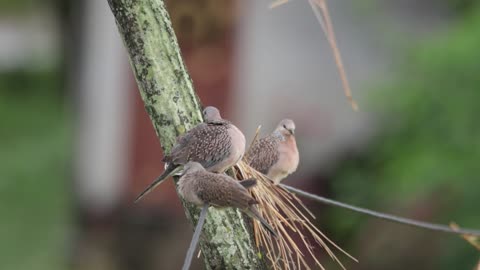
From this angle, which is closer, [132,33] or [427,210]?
[132,33]

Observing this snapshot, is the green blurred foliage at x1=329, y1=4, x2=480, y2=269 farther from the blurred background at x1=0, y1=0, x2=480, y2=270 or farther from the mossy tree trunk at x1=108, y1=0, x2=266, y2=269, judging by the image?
the mossy tree trunk at x1=108, y1=0, x2=266, y2=269

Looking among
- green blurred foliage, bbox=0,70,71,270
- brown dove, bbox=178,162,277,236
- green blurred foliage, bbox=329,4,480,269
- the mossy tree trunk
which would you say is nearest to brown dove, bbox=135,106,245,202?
brown dove, bbox=178,162,277,236

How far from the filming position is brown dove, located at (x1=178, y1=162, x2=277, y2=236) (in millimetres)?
3418

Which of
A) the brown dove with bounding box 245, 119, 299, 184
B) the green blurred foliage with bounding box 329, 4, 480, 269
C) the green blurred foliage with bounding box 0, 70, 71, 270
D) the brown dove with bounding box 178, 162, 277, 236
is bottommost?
the green blurred foliage with bounding box 0, 70, 71, 270

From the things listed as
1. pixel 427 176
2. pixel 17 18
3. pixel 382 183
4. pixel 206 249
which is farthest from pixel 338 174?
pixel 17 18

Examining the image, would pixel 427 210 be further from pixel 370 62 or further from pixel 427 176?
pixel 370 62

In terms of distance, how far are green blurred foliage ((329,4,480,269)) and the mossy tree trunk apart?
4668 millimetres

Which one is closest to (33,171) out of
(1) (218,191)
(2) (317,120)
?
(2) (317,120)

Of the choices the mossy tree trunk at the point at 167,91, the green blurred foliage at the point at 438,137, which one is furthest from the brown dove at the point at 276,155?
the green blurred foliage at the point at 438,137

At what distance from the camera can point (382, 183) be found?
9.47 metres

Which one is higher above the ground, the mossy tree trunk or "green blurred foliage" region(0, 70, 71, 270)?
the mossy tree trunk

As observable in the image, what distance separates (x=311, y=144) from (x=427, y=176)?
8.09 feet

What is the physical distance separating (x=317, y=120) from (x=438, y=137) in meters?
2.45

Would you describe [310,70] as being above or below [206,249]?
below
